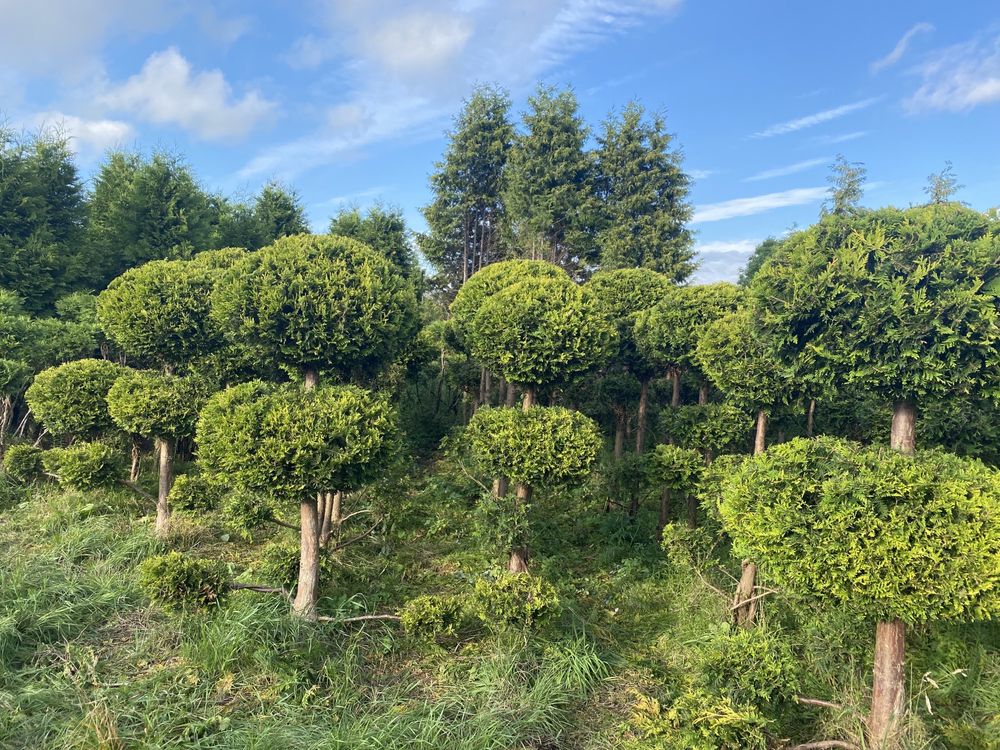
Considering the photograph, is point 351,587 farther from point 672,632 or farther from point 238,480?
point 672,632

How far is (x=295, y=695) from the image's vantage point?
4.72 m

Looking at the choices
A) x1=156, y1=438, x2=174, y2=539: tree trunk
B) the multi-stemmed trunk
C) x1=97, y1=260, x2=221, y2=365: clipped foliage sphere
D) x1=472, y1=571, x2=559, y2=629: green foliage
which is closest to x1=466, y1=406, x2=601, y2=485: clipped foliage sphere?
x1=472, y1=571, x2=559, y2=629: green foliage

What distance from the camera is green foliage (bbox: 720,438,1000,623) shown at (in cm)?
345

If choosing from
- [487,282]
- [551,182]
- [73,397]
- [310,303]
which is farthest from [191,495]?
[551,182]

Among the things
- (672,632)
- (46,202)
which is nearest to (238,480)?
(672,632)

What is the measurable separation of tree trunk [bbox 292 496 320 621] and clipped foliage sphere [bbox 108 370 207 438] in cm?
A: 293

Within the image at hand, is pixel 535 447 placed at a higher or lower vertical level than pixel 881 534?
higher

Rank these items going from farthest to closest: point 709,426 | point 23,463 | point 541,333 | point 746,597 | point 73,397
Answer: point 23,463 < point 709,426 < point 73,397 < point 541,333 < point 746,597

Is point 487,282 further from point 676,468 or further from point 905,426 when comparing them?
point 905,426

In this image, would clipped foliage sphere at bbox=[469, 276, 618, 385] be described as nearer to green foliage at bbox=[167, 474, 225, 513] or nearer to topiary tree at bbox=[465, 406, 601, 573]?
topiary tree at bbox=[465, 406, 601, 573]

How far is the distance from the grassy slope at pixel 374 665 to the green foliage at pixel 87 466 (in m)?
0.68

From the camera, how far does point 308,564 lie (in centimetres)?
577

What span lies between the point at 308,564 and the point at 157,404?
3.36 metres

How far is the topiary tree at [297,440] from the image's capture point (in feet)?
16.4
